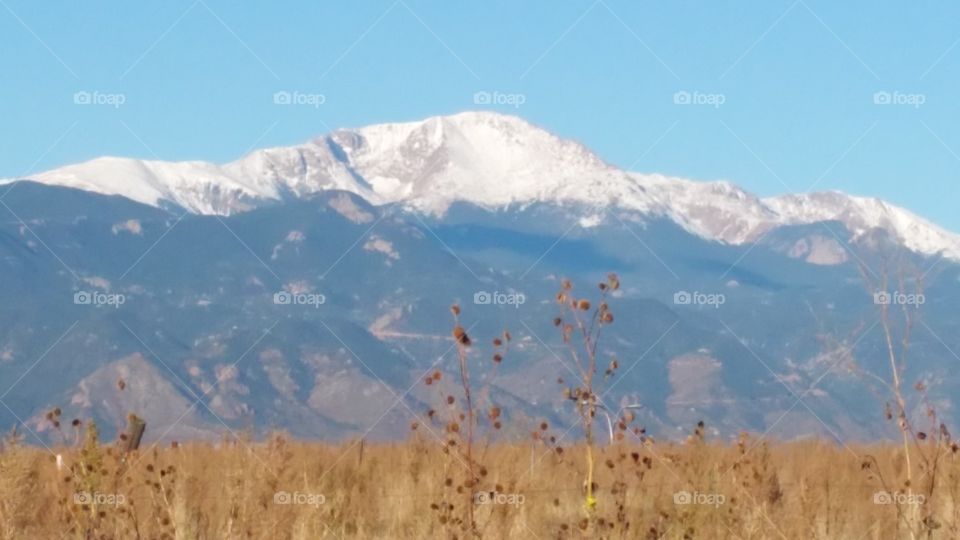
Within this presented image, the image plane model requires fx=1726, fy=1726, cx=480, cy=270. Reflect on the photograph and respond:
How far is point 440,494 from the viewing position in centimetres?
1588

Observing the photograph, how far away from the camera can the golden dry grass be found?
12.4 m

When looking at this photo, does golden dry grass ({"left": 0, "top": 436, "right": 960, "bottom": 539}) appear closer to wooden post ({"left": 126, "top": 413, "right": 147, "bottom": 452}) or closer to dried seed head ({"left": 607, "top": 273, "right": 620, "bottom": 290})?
wooden post ({"left": 126, "top": 413, "right": 147, "bottom": 452})

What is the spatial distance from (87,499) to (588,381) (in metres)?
4.37

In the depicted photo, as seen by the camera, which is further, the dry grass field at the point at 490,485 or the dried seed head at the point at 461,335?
the dry grass field at the point at 490,485

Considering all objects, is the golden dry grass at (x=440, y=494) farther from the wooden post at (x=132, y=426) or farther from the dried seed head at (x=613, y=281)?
the dried seed head at (x=613, y=281)

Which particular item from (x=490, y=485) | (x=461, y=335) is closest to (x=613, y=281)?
(x=461, y=335)

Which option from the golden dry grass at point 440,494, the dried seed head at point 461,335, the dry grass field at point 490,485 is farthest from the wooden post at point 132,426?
the dried seed head at point 461,335

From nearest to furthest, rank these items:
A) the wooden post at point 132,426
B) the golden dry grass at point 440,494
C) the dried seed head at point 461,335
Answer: the dried seed head at point 461,335, the golden dry grass at point 440,494, the wooden post at point 132,426

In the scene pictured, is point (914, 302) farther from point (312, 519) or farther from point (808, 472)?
point (808, 472)

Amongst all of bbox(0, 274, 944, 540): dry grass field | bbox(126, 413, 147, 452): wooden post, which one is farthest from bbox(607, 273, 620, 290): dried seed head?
bbox(126, 413, 147, 452): wooden post

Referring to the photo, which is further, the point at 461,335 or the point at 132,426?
the point at 132,426

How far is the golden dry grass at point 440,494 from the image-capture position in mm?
12375

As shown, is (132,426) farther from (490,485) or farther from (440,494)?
(490,485)

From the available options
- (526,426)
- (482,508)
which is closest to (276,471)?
(482,508)
